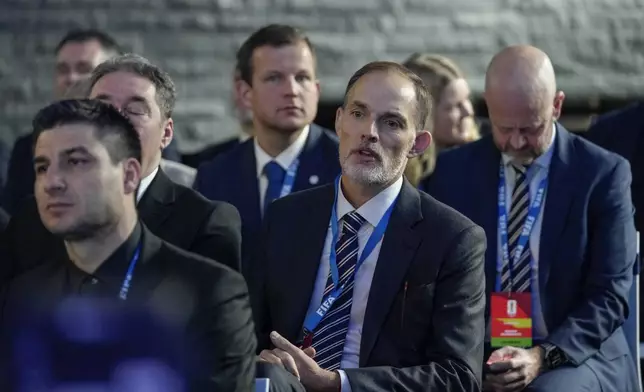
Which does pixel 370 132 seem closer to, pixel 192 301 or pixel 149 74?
pixel 149 74

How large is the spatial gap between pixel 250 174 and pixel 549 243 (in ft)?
4.69

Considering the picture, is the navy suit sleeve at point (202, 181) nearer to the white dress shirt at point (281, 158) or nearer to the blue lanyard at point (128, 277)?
the white dress shirt at point (281, 158)

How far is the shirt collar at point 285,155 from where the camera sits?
622 cm

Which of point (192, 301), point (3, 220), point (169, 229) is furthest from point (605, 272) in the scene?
point (3, 220)

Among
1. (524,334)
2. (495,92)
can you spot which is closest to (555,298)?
(524,334)

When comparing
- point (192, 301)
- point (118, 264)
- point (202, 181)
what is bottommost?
point (192, 301)

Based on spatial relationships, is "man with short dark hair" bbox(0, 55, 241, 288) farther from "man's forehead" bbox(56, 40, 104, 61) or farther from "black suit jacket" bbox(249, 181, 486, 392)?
"man's forehead" bbox(56, 40, 104, 61)

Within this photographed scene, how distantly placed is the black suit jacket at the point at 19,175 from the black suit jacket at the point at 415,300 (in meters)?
2.04

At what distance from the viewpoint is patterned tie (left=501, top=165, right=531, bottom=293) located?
5.44 m

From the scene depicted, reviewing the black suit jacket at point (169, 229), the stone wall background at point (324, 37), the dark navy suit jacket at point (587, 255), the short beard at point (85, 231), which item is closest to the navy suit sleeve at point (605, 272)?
the dark navy suit jacket at point (587, 255)

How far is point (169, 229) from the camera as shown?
4.94 meters

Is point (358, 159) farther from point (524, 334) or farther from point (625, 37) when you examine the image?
point (625, 37)

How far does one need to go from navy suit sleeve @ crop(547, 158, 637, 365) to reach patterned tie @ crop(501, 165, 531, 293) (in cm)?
23

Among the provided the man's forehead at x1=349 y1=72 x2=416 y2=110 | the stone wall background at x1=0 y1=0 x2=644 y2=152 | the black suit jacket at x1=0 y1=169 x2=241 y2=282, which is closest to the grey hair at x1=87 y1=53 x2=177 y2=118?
the black suit jacket at x1=0 y1=169 x2=241 y2=282
